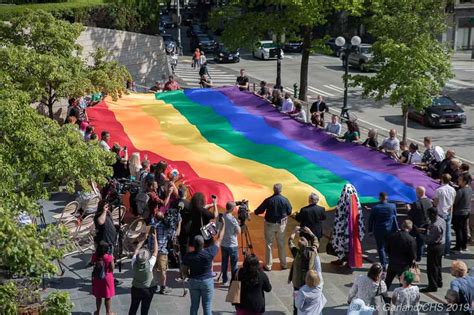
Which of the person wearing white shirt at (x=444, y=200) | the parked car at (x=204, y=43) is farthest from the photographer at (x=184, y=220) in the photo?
the parked car at (x=204, y=43)

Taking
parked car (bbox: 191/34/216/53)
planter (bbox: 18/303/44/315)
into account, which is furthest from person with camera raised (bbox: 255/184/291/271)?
parked car (bbox: 191/34/216/53)

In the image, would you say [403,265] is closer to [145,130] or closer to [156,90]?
[145,130]

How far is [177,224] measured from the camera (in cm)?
1298

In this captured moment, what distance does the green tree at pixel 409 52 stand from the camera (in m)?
22.8

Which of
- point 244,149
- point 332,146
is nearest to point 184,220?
point 244,149

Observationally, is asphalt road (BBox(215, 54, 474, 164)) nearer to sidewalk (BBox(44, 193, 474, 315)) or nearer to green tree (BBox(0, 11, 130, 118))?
sidewalk (BBox(44, 193, 474, 315))

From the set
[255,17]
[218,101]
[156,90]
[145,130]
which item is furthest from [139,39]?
[145,130]

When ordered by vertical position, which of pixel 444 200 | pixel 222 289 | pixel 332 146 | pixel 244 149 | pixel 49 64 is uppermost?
pixel 49 64

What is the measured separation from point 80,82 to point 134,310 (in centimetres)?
1004

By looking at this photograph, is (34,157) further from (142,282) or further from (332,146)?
(332,146)

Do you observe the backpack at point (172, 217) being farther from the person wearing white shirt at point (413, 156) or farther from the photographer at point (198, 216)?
the person wearing white shirt at point (413, 156)

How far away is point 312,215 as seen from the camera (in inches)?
521

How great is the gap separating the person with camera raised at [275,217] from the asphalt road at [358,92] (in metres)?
13.1

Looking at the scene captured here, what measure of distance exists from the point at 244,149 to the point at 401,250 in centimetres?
648
